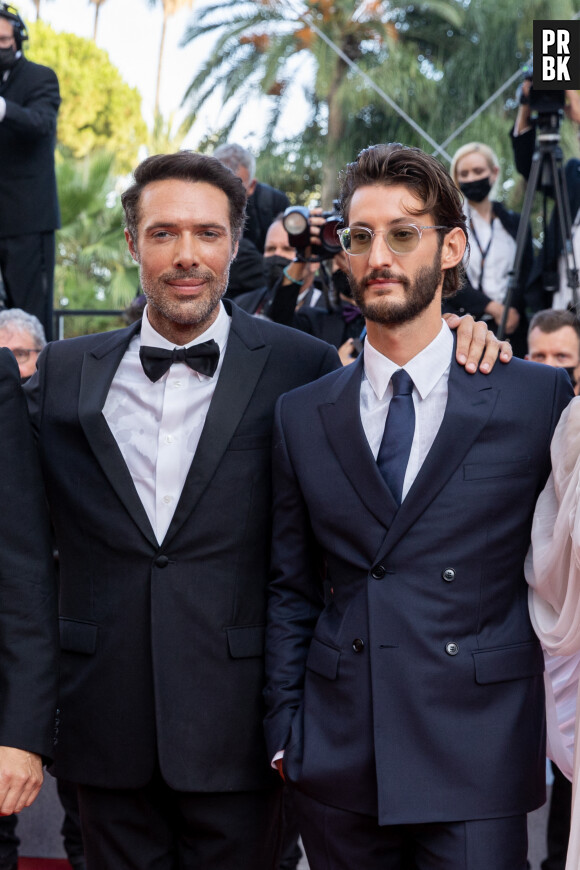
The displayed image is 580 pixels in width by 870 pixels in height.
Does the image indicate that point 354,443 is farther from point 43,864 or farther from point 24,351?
point 43,864

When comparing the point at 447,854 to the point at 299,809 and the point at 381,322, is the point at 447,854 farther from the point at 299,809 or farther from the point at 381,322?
the point at 381,322

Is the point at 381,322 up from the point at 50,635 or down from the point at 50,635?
up

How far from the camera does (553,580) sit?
217cm

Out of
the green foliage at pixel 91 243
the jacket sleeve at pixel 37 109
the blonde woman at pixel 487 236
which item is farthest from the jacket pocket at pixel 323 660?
the green foliage at pixel 91 243

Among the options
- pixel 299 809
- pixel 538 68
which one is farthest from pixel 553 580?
pixel 538 68

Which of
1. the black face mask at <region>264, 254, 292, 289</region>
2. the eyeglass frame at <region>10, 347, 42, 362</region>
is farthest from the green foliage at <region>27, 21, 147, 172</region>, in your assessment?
the eyeglass frame at <region>10, 347, 42, 362</region>

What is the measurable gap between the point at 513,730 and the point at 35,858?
2652 millimetres

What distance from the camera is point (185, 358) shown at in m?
2.58

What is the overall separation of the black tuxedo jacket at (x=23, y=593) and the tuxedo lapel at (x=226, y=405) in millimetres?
304

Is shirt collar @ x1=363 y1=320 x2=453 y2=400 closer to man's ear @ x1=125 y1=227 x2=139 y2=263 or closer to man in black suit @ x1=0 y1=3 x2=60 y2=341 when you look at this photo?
man's ear @ x1=125 y1=227 x2=139 y2=263

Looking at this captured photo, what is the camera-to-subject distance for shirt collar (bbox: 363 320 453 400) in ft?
7.77

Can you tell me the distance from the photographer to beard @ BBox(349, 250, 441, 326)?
2907 millimetres

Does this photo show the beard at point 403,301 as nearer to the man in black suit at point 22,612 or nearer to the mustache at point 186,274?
the mustache at point 186,274

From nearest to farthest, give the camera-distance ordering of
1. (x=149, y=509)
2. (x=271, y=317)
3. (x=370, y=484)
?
1. (x=370, y=484)
2. (x=149, y=509)
3. (x=271, y=317)
